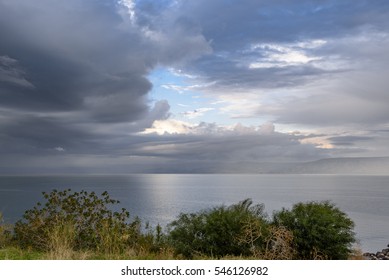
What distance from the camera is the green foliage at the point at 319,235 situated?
43.2 feet

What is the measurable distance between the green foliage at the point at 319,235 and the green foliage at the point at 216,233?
107 cm

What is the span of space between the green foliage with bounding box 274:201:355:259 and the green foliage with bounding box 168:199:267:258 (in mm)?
1066

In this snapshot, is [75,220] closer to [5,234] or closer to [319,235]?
[5,234]

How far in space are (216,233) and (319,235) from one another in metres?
3.20

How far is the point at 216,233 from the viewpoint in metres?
13.1

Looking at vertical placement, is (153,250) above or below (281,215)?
below

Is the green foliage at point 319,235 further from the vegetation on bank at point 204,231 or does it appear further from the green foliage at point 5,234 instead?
the green foliage at point 5,234

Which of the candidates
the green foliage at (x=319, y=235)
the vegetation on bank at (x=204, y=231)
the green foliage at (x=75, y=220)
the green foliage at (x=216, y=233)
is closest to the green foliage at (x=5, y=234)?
the vegetation on bank at (x=204, y=231)

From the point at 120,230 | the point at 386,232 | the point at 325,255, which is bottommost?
the point at 386,232
